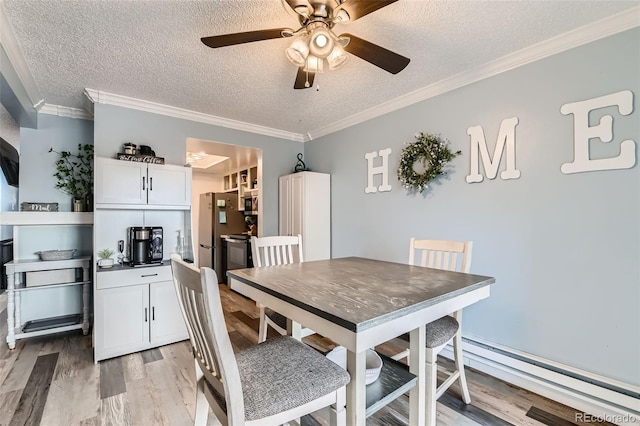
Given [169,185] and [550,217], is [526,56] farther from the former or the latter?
[169,185]

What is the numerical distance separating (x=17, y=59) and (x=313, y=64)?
2.21 meters

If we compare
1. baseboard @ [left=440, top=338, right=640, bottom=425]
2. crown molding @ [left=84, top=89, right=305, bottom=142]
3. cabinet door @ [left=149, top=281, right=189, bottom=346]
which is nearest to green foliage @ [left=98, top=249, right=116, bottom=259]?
cabinet door @ [left=149, top=281, right=189, bottom=346]

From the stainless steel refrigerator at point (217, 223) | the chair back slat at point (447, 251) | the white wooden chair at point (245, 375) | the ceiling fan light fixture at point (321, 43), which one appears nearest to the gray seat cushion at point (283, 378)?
the white wooden chair at point (245, 375)

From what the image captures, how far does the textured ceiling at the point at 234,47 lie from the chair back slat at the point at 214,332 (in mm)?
1570

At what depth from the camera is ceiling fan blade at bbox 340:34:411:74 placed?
1.58 meters

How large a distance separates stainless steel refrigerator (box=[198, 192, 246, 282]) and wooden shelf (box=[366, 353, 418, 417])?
14.2ft

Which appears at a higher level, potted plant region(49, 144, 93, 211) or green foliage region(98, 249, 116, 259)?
potted plant region(49, 144, 93, 211)

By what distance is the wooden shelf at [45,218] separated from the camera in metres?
2.68

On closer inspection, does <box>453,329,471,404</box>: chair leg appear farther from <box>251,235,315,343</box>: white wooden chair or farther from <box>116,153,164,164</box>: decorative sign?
<box>116,153,164,164</box>: decorative sign

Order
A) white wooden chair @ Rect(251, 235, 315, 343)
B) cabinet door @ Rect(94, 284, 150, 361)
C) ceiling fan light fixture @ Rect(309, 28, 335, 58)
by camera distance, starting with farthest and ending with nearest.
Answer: cabinet door @ Rect(94, 284, 150, 361), white wooden chair @ Rect(251, 235, 315, 343), ceiling fan light fixture @ Rect(309, 28, 335, 58)

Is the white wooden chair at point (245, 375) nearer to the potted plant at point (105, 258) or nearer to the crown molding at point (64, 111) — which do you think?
the potted plant at point (105, 258)

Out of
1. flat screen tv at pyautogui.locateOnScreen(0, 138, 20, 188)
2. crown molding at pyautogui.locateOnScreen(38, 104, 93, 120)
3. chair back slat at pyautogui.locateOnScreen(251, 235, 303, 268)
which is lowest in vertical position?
chair back slat at pyautogui.locateOnScreen(251, 235, 303, 268)

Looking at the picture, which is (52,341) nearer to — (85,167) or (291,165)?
(85,167)

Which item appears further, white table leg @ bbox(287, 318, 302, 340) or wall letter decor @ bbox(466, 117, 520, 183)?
wall letter decor @ bbox(466, 117, 520, 183)
